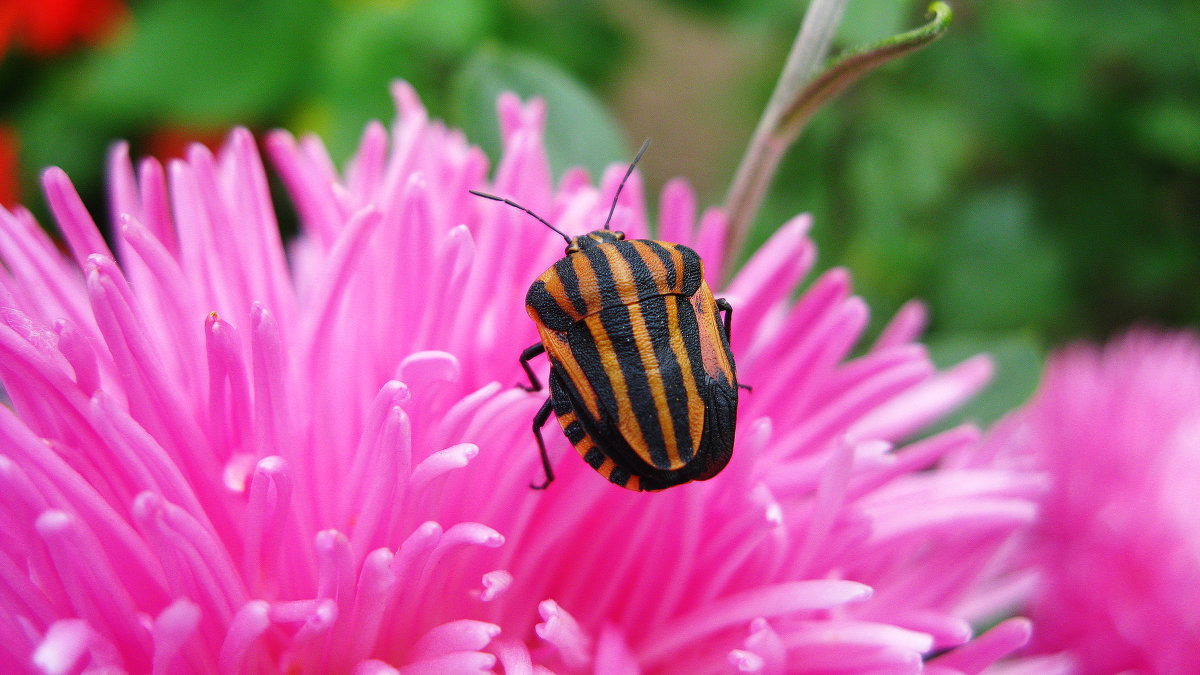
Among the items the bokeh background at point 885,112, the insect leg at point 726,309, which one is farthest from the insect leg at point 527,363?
the bokeh background at point 885,112

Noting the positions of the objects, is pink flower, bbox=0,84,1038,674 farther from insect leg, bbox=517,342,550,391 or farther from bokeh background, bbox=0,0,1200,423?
bokeh background, bbox=0,0,1200,423

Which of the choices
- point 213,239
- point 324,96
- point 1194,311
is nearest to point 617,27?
point 324,96

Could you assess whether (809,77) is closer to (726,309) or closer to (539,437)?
(726,309)

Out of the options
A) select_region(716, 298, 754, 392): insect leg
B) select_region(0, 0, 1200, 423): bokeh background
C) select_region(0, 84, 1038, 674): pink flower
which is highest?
select_region(0, 0, 1200, 423): bokeh background

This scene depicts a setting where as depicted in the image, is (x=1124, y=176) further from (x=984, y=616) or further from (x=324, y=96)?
(x=324, y=96)

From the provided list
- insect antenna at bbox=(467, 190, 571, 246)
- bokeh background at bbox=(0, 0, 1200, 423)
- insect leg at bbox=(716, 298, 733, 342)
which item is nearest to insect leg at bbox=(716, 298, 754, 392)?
insect leg at bbox=(716, 298, 733, 342)

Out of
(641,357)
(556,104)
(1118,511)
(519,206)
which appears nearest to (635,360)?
(641,357)
